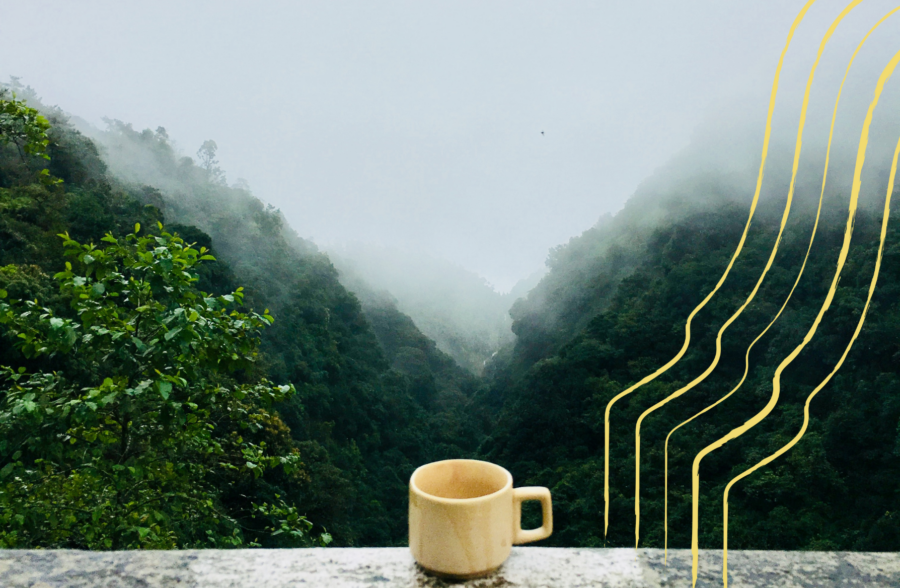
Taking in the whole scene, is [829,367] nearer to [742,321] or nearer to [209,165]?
[742,321]

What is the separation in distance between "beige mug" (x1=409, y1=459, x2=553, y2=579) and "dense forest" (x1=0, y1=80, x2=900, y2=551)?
3.15 feet

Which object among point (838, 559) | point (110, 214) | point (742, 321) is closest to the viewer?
point (838, 559)

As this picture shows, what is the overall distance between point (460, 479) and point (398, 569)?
0.39 feet

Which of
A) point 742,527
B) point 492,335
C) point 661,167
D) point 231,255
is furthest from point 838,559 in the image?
point 492,335

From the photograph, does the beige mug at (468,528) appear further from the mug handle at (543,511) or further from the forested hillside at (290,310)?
the forested hillside at (290,310)

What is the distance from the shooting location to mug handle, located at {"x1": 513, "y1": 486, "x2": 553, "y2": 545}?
22.0 inches

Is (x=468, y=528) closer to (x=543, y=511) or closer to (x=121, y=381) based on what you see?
(x=543, y=511)

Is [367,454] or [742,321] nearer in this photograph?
[742,321]

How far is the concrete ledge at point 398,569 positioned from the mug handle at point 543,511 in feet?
0.12

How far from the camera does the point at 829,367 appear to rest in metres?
12.1

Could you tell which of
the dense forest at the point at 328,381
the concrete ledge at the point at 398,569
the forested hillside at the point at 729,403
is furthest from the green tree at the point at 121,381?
the forested hillside at the point at 729,403

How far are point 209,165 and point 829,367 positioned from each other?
24917 millimetres

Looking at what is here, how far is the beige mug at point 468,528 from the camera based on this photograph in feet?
1.72

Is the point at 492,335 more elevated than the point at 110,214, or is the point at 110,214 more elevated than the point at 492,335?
the point at 110,214
